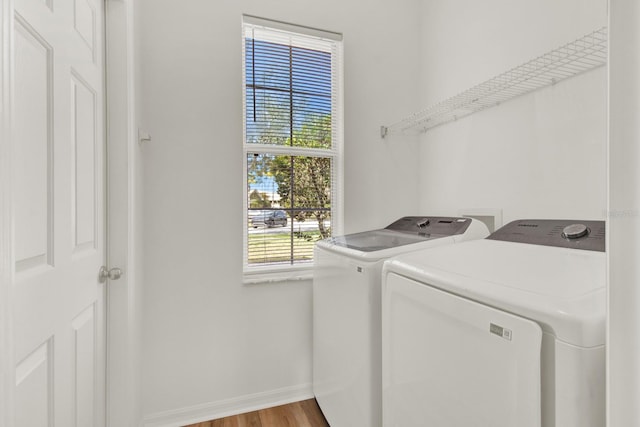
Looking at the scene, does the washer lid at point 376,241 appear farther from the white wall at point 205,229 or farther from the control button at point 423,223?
the white wall at point 205,229

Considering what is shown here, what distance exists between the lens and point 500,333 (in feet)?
2.27

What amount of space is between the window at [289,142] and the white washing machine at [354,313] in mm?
379

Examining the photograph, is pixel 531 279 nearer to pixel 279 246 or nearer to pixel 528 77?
pixel 528 77

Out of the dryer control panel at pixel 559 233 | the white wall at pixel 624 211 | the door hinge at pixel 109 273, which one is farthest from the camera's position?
the door hinge at pixel 109 273

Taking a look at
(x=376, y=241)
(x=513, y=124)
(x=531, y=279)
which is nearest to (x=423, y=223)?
(x=376, y=241)

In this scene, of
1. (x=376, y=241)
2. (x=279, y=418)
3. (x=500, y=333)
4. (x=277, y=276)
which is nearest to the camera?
(x=500, y=333)

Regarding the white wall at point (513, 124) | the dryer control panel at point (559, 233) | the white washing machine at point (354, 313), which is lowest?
the white washing machine at point (354, 313)

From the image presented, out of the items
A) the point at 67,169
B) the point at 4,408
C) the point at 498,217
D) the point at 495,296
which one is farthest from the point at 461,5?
the point at 4,408

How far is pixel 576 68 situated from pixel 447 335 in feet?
4.23

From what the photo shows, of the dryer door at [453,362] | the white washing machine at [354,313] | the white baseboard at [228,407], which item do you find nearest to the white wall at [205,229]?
the white baseboard at [228,407]

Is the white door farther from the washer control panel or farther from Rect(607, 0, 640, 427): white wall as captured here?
the washer control panel

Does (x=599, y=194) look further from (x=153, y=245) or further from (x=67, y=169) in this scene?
(x=153, y=245)

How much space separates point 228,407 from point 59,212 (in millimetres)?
1528

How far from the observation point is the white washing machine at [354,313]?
1.29 metres
